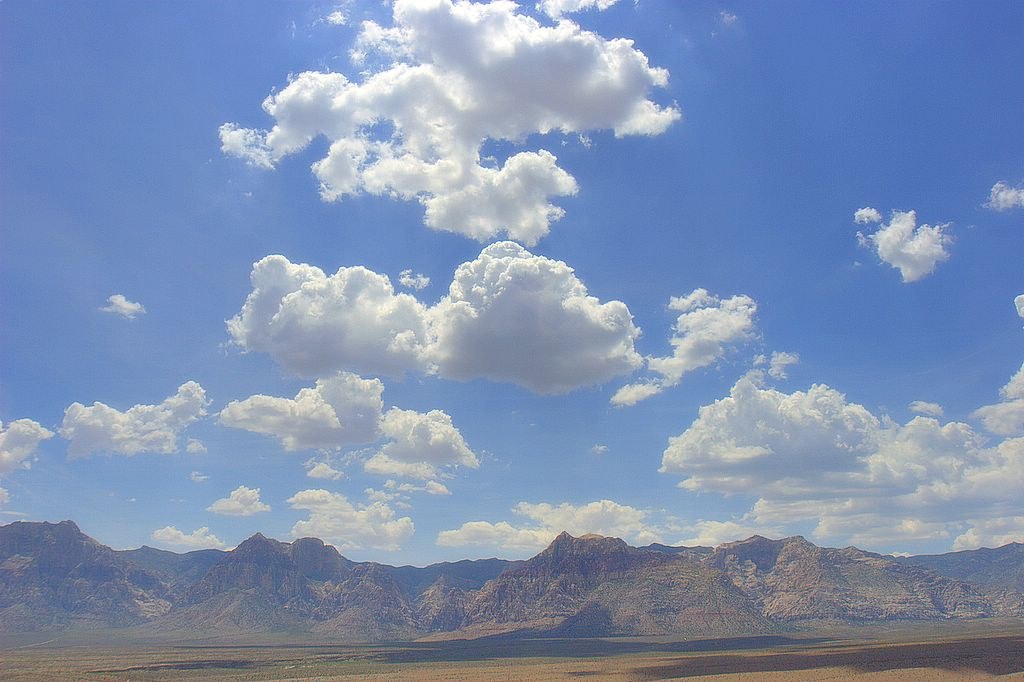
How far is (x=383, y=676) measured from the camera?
191250mm

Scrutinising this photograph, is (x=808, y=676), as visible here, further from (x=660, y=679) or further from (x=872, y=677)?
(x=660, y=679)

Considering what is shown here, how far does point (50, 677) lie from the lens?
615 feet

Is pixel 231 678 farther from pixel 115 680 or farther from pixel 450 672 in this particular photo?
pixel 450 672

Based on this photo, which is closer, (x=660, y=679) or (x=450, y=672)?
(x=660, y=679)

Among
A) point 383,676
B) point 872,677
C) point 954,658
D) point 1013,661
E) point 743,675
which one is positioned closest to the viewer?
point 872,677

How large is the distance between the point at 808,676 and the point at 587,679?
4903 cm

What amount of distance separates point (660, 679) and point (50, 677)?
6166 inches

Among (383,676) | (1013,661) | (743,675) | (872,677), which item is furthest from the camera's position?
(383,676)

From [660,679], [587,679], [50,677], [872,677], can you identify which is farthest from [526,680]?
[50,677]

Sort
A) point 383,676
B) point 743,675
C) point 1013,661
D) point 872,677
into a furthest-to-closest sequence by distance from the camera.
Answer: point 383,676 → point 1013,661 → point 743,675 → point 872,677

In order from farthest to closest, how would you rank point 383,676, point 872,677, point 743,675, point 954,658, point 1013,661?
point 383,676, point 954,658, point 1013,661, point 743,675, point 872,677

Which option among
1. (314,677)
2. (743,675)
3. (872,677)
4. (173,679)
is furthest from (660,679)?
(173,679)

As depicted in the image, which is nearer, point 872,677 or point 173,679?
point 872,677

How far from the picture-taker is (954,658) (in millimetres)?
177125
